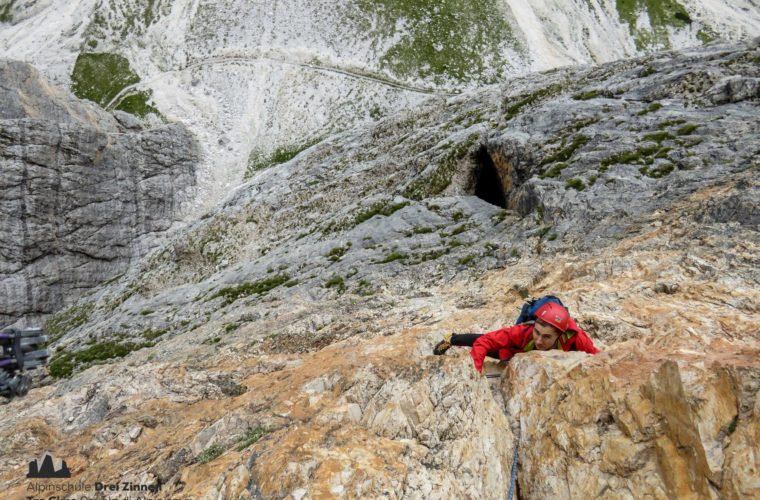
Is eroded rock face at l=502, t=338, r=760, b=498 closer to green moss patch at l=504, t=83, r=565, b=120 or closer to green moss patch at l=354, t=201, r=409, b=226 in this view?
green moss patch at l=354, t=201, r=409, b=226

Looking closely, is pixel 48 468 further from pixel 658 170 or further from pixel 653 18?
pixel 653 18

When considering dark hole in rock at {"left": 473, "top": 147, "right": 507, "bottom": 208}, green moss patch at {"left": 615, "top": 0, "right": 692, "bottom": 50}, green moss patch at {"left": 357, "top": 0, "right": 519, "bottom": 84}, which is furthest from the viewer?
green moss patch at {"left": 615, "top": 0, "right": 692, "bottom": 50}

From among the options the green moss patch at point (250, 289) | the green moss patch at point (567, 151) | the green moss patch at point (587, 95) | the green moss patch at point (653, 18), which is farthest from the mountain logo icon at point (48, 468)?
the green moss patch at point (653, 18)

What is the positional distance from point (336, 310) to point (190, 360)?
6.09 metres

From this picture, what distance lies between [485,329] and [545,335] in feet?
12.6

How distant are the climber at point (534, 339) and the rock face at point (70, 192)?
56.9 metres

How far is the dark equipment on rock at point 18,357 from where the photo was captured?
755 inches

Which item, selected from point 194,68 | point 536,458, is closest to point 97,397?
point 536,458

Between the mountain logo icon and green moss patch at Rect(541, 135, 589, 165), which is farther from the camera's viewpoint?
green moss patch at Rect(541, 135, 589, 165)

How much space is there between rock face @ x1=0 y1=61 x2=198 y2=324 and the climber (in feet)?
187

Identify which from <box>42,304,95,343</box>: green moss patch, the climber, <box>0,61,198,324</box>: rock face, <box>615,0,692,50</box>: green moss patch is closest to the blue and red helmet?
the climber

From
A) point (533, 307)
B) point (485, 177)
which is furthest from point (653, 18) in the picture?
point (533, 307)

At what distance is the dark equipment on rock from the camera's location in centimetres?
1917

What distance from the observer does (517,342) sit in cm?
934
